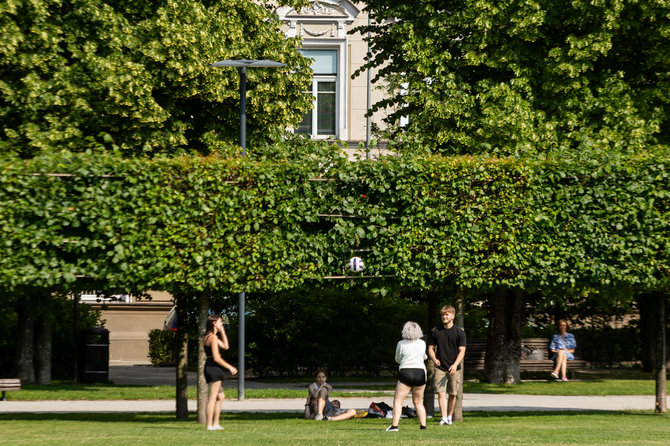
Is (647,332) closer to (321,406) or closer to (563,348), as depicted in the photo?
(563,348)

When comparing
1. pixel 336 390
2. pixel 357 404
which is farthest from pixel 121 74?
pixel 336 390

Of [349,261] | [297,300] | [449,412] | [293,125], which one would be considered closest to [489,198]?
[349,261]

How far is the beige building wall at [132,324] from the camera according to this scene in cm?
3659

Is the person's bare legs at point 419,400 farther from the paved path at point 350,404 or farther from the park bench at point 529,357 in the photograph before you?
the park bench at point 529,357

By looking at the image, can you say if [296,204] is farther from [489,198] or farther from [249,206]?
[489,198]

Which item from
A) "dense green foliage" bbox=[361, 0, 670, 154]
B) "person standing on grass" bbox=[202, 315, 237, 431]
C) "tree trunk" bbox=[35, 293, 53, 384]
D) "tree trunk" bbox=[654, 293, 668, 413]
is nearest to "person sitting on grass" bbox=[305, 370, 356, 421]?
"person standing on grass" bbox=[202, 315, 237, 431]

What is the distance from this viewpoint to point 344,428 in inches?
589

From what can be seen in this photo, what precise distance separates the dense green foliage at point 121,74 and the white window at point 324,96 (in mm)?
12039

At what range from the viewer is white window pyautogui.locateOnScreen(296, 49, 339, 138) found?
35.8m

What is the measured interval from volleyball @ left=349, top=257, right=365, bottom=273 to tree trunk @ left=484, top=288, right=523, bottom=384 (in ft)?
Answer: 33.1

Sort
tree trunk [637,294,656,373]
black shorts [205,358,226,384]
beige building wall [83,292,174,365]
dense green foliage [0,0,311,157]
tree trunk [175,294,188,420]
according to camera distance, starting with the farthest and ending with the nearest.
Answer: beige building wall [83,292,174,365]
tree trunk [637,294,656,373]
dense green foliage [0,0,311,157]
tree trunk [175,294,188,420]
black shorts [205,358,226,384]

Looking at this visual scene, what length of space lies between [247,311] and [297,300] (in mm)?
1482

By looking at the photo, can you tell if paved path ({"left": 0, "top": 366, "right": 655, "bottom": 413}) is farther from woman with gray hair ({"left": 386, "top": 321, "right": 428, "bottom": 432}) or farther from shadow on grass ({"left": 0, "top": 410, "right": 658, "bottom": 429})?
woman with gray hair ({"left": 386, "top": 321, "right": 428, "bottom": 432})

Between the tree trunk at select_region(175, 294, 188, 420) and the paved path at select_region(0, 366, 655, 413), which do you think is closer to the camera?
the tree trunk at select_region(175, 294, 188, 420)
